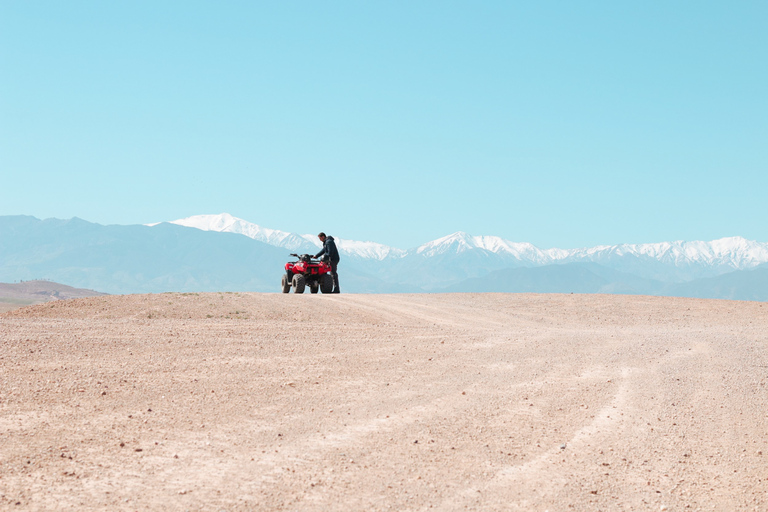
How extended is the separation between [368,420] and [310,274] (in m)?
20.3

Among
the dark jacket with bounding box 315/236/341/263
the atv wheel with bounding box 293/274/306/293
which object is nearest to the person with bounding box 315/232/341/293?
the dark jacket with bounding box 315/236/341/263

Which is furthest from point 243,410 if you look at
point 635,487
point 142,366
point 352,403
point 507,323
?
point 507,323

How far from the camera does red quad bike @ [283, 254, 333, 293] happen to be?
27969mm

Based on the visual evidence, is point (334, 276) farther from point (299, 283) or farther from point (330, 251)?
point (299, 283)

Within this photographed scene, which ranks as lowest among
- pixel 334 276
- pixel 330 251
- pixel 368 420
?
pixel 368 420

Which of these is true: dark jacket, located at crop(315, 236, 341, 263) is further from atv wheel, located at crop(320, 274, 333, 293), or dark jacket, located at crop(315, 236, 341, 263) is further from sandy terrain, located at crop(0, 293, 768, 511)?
sandy terrain, located at crop(0, 293, 768, 511)

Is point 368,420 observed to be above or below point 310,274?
below

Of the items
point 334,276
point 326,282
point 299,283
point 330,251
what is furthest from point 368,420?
point 326,282

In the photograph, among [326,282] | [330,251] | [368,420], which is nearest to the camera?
[368,420]

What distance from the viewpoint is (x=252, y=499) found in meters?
6.00

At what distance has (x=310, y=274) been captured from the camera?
28.5m

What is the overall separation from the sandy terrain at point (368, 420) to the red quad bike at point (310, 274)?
38.3ft

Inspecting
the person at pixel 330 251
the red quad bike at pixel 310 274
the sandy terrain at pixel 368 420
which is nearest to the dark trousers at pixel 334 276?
the person at pixel 330 251

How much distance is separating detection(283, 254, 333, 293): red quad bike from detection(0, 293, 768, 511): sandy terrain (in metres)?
11.7
